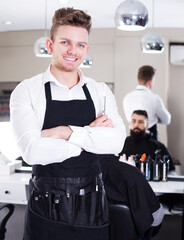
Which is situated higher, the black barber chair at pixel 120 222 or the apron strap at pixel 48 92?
the apron strap at pixel 48 92

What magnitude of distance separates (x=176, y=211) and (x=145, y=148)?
53 cm

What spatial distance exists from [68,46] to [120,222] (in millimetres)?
946

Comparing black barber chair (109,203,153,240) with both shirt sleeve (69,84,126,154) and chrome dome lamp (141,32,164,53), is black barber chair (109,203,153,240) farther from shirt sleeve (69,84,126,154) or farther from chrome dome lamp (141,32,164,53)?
chrome dome lamp (141,32,164,53)

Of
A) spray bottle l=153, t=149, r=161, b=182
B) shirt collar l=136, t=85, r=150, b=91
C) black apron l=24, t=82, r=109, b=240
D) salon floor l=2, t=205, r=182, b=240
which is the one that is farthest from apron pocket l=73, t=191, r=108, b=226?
salon floor l=2, t=205, r=182, b=240

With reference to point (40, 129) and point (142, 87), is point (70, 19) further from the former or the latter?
point (142, 87)

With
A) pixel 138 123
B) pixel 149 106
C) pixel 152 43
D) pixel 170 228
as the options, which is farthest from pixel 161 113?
pixel 170 228

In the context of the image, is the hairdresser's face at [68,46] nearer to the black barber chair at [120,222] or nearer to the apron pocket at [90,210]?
the apron pocket at [90,210]

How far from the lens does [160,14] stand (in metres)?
2.74

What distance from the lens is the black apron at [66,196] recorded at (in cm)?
124

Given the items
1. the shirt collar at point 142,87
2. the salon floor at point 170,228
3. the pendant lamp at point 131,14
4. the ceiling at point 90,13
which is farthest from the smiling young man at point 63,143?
the salon floor at point 170,228

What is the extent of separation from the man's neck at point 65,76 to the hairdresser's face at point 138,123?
1.33 meters

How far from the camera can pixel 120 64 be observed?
2.77 meters

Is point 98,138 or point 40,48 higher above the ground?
point 40,48

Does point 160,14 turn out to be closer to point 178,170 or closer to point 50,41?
point 178,170
